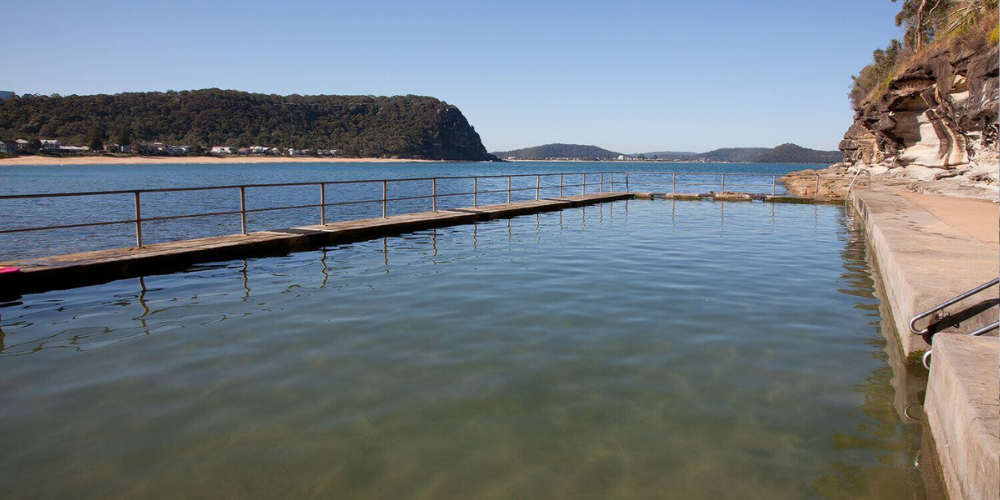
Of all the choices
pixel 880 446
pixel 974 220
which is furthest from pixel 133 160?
pixel 880 446

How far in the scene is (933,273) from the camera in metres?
6.00

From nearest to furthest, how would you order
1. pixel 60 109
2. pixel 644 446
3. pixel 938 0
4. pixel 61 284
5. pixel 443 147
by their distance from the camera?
1. pixel 644 446
2. pixel 61 284
3. pixel 938 0
4. pixel 60 109
5. pixel 443 147

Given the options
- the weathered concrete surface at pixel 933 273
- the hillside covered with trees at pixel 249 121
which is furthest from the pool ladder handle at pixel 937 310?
the hillside covered with trees at pixel 249 121

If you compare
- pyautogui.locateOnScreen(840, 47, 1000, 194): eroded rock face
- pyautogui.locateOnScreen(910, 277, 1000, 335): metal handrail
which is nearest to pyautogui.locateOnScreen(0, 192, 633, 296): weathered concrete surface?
pyautogui.locateOnScreen(910, 277, 1000, 335): metal handrail

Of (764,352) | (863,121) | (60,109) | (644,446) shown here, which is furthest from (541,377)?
(60,109)

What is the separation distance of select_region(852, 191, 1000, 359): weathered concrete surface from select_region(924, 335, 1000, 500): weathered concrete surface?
1.69 feet

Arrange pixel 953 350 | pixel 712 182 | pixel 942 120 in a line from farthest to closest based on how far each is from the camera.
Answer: pixel 712 182, pixel 942 120, pixel 953 350

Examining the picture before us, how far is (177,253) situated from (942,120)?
29.1 meters

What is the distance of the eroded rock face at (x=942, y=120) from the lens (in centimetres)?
1912

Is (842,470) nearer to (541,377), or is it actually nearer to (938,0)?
(541,377)

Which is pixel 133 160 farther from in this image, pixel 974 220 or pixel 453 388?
pixel 453 388

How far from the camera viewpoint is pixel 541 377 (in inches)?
191

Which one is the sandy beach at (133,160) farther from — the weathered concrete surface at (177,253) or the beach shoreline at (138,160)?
the weathered concrete surface at (177,253)

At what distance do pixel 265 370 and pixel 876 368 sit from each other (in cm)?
472
